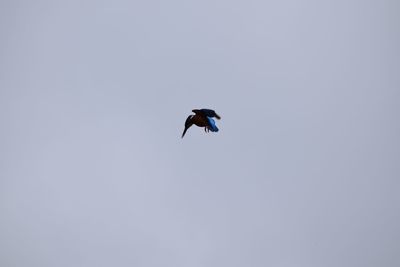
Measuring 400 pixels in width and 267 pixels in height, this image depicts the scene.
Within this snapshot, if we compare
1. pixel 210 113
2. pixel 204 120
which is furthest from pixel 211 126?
pixel 210 113

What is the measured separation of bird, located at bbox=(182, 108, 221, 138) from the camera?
28.1 m

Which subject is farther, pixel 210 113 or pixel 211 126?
pixel 211 126

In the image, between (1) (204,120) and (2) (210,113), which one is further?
(1) (204,120)

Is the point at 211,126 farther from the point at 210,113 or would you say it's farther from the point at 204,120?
the point at 210,113

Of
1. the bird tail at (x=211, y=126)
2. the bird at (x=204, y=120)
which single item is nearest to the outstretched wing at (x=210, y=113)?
the bird at (x=204, y=120)

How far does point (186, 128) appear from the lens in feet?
98.4

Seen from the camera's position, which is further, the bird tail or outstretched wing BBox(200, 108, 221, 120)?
the bird tail

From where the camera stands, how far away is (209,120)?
29062 millimetres

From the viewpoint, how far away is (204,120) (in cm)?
2909

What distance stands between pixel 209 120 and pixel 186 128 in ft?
5.68

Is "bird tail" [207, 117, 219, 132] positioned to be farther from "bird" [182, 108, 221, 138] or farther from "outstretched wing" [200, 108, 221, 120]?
"outstretched wing" [200, 108, 221, 120]

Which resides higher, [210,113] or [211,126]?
[210,113]

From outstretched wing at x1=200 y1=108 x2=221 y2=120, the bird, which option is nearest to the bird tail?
the bird

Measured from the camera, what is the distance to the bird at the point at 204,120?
2813 cm
